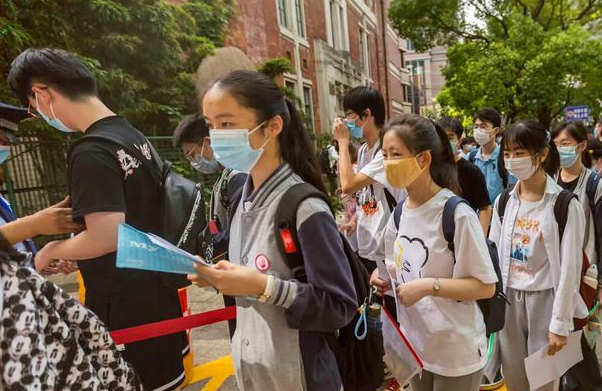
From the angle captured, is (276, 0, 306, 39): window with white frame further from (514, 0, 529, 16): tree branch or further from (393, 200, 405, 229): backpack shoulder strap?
(393, 200, 405, 229): backpack shoulder strap

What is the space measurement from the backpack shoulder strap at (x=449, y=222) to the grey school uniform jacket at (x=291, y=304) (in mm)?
592

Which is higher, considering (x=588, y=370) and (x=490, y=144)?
(x=490, y=144)

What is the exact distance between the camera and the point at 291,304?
1206 millimetres

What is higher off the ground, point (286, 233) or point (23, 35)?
point (23, 35)

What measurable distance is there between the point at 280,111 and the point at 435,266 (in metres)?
0.90

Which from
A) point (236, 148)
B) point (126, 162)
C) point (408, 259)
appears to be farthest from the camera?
point (408, 259)

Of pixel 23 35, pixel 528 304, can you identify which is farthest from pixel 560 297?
pixel 23 35

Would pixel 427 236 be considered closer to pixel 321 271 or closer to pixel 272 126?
pixel 321 271

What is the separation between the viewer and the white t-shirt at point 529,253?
6.94 ft

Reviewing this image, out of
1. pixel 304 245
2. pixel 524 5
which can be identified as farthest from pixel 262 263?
pixel 524 5

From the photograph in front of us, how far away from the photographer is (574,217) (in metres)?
2.00

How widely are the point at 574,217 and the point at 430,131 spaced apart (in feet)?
2.73

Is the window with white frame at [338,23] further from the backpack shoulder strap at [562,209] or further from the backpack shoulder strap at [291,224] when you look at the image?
the backpack shoulder strap at [291,224]

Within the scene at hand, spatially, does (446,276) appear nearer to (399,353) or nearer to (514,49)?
(399,353)
